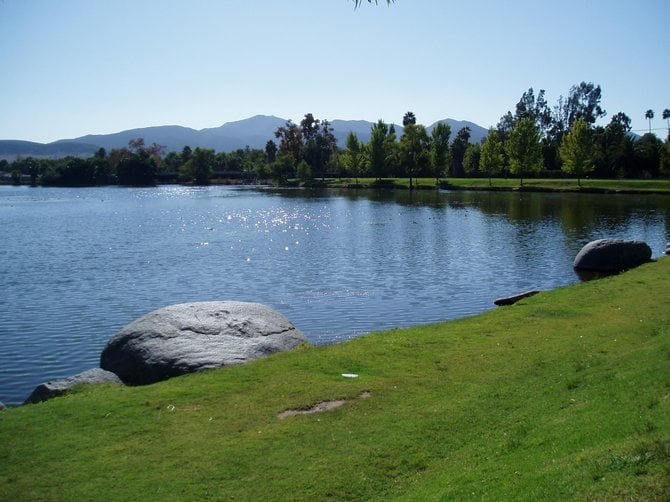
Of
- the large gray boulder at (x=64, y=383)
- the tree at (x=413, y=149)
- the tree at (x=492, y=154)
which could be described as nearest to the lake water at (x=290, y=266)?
the large gray boulder at (x=64, y=383)

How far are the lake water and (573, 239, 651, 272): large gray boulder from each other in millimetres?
1715

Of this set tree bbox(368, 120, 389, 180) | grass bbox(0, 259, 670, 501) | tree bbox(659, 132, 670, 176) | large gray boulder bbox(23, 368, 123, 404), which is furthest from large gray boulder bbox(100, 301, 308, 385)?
tree bbox(368, 120, 389, 180)

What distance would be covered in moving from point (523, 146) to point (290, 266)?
87318 millimetres

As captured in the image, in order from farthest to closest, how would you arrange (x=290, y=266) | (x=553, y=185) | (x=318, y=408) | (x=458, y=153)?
1. (x=458, y=153)
2. (x=553, y=185)
3. (x=290, y=266)
4. (x=318, y=408)

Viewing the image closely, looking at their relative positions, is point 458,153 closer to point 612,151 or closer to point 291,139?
point 612,151

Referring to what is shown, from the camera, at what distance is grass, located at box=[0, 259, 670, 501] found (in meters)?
8.11

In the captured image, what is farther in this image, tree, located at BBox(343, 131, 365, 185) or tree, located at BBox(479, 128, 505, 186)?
tree, located at BBox(343, 131, 365, 185)

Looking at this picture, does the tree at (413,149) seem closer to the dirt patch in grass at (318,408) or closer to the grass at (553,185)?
the grass at (553,185)

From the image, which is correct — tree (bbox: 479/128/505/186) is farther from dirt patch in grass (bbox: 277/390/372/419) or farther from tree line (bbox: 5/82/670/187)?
dirt patch in grass (bbox: 277/390/372/419)

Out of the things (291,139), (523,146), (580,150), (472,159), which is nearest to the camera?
(580,150)

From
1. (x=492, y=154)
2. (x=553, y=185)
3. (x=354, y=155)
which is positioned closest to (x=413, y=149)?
(x=354, y=155)

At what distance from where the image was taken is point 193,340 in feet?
55.0

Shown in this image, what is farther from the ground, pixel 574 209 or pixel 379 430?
pixel 574 209

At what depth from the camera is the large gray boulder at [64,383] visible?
561 inches
